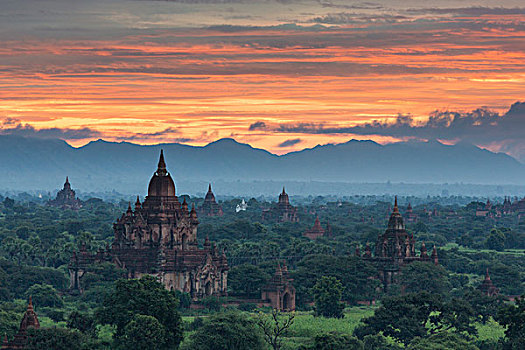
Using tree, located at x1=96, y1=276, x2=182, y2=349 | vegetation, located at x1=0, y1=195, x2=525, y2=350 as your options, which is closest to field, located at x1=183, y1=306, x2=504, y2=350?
vegetation, located at x1=0, y1=195, x2=525, y2=350

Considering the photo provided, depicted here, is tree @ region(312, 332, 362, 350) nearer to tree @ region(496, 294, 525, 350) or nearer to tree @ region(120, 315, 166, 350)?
tree @ region(120, 315, 166, 350)

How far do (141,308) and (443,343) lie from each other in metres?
21.7

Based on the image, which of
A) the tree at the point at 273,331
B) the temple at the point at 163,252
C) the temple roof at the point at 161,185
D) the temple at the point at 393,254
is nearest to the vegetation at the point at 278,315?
the tree at the point at 273,331

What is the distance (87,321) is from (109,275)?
102ft

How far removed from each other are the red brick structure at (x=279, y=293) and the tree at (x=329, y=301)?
4.95 m

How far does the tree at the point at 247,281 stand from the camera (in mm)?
117562

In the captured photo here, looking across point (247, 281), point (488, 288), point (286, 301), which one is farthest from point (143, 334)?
point (488, 288)

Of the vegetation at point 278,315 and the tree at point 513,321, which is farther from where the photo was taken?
the vegetation at point 278,315

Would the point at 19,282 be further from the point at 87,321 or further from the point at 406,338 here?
the point at 406,338

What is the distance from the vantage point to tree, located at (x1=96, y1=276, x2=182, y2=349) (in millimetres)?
80812

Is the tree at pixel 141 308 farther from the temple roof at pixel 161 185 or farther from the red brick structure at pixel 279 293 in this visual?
the temple roof at pixel 161 185

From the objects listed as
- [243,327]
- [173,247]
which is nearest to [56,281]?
[173,247]

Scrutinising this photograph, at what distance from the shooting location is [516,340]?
258 feet

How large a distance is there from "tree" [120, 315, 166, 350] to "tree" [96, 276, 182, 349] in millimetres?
2184
